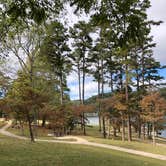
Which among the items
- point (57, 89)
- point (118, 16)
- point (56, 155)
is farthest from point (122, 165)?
point (57, 89)

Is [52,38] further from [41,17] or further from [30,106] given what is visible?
[41,17]

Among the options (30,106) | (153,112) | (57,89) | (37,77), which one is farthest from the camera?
Answer: (57,89)

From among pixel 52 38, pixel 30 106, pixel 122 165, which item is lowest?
pixel 122 165

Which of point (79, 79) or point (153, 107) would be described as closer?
point (153, 107)

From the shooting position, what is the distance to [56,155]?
1348 cm

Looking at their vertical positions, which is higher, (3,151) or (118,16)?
(118,16)

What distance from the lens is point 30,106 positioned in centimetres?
2289

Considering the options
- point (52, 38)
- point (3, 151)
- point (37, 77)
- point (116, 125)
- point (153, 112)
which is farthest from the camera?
point (37, 77)

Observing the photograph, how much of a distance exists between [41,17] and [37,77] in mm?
39492

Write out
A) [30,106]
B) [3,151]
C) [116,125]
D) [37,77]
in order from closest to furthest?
[3,151], [30,106], [116,125], [37,77]

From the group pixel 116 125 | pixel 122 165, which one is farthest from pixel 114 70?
pixel 122 165

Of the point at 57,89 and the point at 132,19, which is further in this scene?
the point at 57,89

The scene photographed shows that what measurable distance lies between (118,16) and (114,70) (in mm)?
36838

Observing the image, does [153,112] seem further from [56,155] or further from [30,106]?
[56,155]
